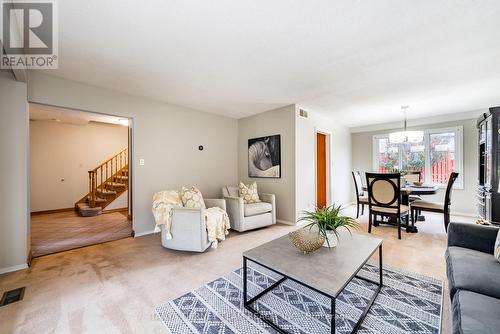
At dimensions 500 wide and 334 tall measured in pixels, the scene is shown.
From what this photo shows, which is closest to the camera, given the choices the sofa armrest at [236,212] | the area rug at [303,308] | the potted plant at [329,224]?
the area rug at [303,308]

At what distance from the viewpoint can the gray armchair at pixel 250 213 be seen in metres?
3.62

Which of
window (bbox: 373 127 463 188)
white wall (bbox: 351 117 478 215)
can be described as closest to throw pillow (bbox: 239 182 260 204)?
window (bbox: 373 127 463 188)

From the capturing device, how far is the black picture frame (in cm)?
442

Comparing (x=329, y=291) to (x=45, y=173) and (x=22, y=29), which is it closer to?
(x=22, y=29)

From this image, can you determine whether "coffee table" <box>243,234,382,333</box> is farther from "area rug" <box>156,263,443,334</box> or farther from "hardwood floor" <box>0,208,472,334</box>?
"hardwood floor" <box>0,208,472,334</box>

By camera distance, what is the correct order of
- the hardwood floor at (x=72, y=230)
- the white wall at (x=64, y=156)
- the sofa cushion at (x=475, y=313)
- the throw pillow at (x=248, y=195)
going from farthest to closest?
the white wall at (x=64, y=156) → the throw pillow at (x=248, y=195) → the hardwood floor at (x=72, y=230) → the sofa cushion at (x=475, y=313)

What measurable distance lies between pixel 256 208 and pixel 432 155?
15.8ft

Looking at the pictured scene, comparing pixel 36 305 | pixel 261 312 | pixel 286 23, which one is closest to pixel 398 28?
pixel 286 23

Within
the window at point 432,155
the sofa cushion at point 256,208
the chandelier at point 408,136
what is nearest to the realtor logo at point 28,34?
the sofa cushion at point 256,208

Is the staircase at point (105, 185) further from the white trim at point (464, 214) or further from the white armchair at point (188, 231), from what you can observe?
the white trim at point (464, 214)

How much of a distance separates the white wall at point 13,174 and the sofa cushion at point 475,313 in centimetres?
394

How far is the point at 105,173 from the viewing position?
604 centimetres

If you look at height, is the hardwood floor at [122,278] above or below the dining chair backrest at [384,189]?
below

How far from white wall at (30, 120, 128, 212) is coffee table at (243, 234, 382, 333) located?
5529 mm
